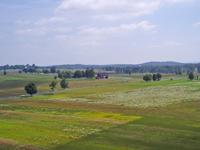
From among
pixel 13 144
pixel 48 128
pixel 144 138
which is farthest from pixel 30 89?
pixel 144 138

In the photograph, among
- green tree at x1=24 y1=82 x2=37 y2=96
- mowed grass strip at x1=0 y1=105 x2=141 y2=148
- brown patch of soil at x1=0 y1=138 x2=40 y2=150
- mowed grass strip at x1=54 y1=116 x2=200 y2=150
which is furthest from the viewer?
green tree at x1=24 y1=82 x2=37 y2=96

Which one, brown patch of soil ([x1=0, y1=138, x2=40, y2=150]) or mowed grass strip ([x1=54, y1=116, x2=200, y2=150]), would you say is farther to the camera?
brown patch of soil ([x1=0, y1=138, x2=40, y2=150])

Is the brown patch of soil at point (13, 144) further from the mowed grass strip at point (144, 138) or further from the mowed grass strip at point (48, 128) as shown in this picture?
the mowed grass strip at point (144, 138)

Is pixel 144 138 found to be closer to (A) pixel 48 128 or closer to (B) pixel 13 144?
(A) pixel 48 128

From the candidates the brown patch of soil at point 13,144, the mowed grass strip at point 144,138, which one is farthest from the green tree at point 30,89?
the mowed grass strip at point 144,138

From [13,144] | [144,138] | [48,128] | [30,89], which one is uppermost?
[30,89]

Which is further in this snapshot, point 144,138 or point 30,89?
point 30,89

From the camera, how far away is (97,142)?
31.3 meters

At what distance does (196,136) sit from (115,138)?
1288cm

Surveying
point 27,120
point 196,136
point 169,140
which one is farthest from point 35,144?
point 196,136

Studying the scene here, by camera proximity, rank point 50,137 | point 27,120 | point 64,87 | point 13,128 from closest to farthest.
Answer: point 50,137
point 13,128
point 27,120
point 64,87

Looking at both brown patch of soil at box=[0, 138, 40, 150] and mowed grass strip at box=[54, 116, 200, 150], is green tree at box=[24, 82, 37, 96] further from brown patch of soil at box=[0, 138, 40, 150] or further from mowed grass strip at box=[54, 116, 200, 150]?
mowed grass strip at box=[54, 116, 200, 150]

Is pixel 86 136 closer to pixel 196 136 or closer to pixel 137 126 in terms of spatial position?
pixel 137 126

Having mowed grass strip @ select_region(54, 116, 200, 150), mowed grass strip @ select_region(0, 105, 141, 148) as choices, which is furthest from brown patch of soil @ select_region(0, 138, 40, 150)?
mowed grass strip @ select_region(54, 116, 200, 150)
